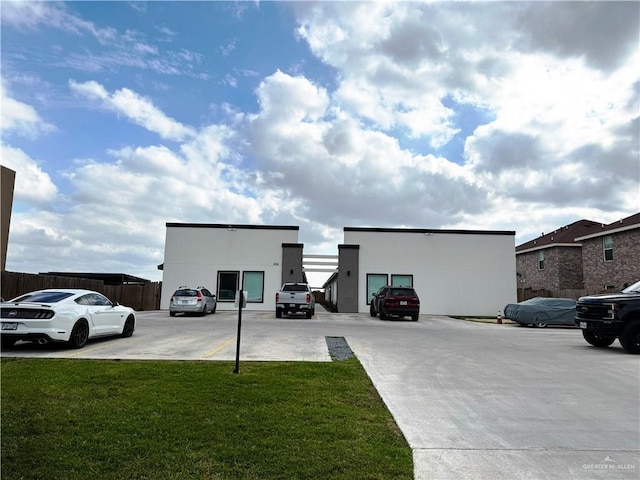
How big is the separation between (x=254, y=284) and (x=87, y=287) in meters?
9.57

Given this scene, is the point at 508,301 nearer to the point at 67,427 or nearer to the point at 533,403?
the point at 533,403

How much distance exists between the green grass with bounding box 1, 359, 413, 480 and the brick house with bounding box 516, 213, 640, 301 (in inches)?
894

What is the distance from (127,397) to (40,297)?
5694 mm

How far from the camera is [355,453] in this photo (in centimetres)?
457

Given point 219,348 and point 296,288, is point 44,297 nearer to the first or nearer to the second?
point 219,348

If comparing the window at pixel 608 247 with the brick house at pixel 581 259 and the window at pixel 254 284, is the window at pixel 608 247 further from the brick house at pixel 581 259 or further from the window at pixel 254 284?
the window at pixel 254 284

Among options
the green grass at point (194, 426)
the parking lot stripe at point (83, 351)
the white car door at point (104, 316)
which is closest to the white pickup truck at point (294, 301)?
the white car door at point (104, 316)

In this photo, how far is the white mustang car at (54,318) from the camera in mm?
9789

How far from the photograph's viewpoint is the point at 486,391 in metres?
7.54

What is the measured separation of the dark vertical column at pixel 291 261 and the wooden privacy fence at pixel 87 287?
27.1 feet

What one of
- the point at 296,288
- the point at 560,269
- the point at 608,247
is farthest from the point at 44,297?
the point at 560,269

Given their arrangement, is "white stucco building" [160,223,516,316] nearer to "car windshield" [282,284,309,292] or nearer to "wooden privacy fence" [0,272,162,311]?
"wooden privacy fence" [0,272,162,311]

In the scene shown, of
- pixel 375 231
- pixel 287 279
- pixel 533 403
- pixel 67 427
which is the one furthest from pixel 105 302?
pixel 375 231

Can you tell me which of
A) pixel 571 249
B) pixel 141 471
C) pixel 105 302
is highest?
pixel 571 249
